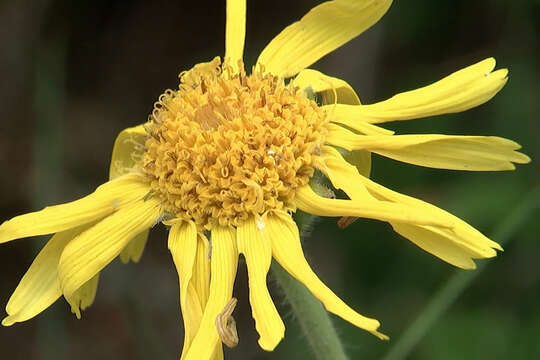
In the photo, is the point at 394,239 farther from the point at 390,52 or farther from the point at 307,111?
the point at 307,111

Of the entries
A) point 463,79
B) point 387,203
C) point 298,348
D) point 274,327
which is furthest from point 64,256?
point 298,348

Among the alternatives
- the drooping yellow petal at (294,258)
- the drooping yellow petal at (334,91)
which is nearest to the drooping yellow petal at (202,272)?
the drooping yellow petal at (294,258)

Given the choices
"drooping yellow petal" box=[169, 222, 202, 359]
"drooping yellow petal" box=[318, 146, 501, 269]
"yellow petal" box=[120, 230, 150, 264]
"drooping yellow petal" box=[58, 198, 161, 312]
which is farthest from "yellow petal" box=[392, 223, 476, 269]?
"yellow petal" box=[120, 230, 150, 264]

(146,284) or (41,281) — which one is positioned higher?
(41,281)

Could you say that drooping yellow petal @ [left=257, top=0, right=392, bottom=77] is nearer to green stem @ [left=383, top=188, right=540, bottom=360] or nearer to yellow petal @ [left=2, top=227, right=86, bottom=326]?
yellow petal @ [left=2, top=227, right=86, bottom=326]

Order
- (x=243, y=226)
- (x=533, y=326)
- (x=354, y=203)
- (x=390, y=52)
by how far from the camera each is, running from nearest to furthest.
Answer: (x=354, y=203) < (x=243, y=226) < (x=533, y=326) < (x=390, y=52)

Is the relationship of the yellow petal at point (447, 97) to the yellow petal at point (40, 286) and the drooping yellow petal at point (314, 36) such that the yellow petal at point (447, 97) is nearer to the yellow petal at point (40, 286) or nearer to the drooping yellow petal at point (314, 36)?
the drooping yellow petal at point (314, 36)
